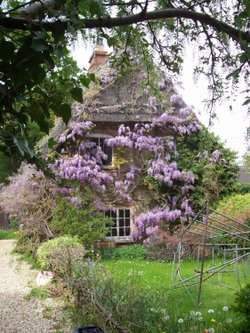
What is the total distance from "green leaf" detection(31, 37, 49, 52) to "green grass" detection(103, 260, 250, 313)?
4.09 metres

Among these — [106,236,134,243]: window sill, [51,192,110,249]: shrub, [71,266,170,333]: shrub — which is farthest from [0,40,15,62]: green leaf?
[106,236,134,243]: window sill

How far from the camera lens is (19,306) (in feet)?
22.5

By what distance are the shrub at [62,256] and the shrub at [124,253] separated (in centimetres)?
270

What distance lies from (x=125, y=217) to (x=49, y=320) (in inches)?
279

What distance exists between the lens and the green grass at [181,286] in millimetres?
6156

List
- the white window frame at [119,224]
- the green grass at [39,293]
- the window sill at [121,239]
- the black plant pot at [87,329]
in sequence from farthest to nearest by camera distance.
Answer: the white window frame at [119,224] < the window sill at [121,239] < the green grass at [39,293] < the black plant pot at [87,329]

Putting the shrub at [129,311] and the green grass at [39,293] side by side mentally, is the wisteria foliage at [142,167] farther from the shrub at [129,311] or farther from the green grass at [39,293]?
the shrub at [129,311]

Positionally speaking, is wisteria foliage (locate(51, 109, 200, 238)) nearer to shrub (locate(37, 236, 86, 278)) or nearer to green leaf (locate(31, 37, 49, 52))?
shrub (locate(37, 236, 86, 278))

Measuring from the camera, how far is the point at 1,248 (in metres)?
13.9

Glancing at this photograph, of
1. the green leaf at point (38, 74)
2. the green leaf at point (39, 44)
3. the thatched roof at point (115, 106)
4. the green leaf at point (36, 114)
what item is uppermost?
the thatched roof at point (115, 106)

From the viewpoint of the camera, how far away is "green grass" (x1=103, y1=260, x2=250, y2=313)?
20.2 ft

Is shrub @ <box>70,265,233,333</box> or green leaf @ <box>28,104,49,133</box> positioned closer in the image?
green leaf @ <box>28,104,49,133</box>

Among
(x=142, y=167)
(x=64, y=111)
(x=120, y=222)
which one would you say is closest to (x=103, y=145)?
(x=142, y=167)

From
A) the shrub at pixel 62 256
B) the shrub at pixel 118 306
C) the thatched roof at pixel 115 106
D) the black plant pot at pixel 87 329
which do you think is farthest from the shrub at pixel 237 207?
the black plant pot at pixel 87 329
